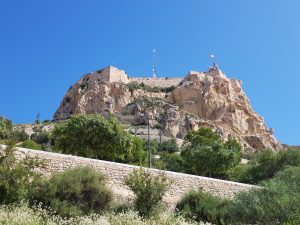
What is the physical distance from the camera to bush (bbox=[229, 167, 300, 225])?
1483 cm

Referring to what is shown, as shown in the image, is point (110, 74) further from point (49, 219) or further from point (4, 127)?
point (49, 219)

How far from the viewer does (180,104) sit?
331ft

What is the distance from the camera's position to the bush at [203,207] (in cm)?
1773

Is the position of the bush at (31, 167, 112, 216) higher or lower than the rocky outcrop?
lower

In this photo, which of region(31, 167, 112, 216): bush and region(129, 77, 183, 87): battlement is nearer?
region(31, 167, 112, 216): bush

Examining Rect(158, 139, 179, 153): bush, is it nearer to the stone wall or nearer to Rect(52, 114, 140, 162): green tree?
→ Rect(52, 114, 140, 162): green tree

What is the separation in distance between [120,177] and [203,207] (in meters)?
3.62

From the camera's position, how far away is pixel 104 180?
17.3 m

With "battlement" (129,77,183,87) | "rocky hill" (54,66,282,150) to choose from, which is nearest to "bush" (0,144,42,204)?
Answer: "rocky hill" (54,66,282,150)

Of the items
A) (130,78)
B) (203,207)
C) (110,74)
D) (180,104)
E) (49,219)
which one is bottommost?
(49,219)

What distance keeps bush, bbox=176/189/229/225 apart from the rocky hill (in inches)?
2683

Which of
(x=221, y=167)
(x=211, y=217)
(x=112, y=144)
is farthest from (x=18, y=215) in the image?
(x=221, y=167)

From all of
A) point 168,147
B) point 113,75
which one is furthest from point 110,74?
point 168,147

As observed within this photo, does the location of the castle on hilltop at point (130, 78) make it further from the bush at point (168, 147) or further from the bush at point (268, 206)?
the bush at point (268, 206)
